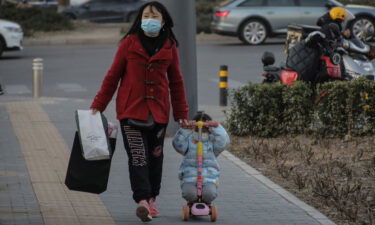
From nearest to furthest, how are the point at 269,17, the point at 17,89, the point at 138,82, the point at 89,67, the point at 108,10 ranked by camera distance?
the point at 138,82 → the point at 17,89 → the point at 89,67 → the point at 269,17 → the point at 108,10

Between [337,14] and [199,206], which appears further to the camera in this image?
[337,14]

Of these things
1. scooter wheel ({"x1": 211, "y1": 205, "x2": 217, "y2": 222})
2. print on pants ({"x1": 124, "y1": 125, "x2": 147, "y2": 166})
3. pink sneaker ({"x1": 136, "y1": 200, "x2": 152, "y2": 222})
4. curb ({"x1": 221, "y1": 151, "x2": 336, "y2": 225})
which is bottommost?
curb ({"x1": 221, "y1": 151, "x2": 336, "y2": 225})

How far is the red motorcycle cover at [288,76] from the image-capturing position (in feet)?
40.4

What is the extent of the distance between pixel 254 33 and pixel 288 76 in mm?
15592

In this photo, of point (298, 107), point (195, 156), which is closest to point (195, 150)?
point (195, 156)

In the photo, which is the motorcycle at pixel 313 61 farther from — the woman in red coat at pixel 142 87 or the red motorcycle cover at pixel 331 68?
the woman in red coat at pixel 142 87

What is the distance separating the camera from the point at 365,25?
1099 inches

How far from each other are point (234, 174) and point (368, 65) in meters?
4.45

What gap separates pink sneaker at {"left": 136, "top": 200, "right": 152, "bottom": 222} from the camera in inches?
272

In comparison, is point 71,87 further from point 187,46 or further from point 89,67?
point 187,46

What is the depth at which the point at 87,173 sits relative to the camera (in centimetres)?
693

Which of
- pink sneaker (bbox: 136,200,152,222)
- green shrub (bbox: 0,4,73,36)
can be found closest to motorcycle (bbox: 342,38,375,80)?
pink sneaker (bbox: 136,200,152,222)

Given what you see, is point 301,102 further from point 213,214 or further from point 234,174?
point 213,214

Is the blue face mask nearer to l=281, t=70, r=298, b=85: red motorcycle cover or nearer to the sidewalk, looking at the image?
the sidewalk
